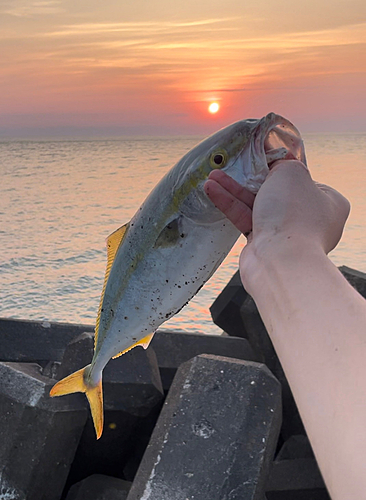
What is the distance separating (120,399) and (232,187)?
2011 mm

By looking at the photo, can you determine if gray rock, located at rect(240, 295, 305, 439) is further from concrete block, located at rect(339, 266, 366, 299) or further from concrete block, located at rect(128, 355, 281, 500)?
concrete block, located at rect(128, 355, 281, 500)

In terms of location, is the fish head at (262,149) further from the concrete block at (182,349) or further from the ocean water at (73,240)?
the ocean water at (73,240)

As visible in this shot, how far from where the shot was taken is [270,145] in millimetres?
1714

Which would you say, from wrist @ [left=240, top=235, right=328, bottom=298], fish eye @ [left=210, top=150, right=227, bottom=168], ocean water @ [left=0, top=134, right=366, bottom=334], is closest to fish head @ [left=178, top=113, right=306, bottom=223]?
fish eye @ [left=210, top=150, right=227, bottom=168]

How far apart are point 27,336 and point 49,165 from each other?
116 feet

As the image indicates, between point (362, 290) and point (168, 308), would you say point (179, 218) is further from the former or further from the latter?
point (362, 290)

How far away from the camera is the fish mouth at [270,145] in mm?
1662

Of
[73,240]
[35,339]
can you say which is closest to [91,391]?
[35,339]

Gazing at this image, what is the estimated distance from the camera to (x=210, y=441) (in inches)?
100

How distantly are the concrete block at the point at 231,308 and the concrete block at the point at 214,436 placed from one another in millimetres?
1509

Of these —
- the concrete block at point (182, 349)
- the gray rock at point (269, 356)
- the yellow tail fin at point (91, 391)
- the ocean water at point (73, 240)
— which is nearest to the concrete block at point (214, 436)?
the yellow tail fin at point (91, 391)

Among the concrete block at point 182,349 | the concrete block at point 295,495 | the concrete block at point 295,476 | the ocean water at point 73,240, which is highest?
the concrete block at point 182,349

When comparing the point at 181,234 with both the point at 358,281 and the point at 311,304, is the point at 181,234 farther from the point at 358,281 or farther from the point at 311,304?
Result: the point at 358,281

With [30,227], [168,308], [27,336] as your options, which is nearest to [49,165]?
[30,227]
